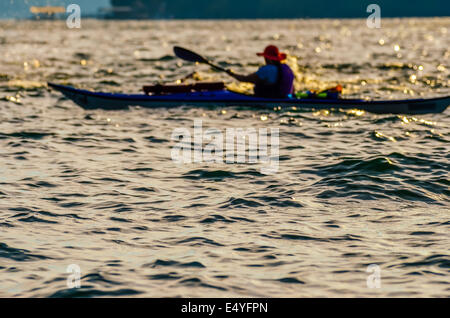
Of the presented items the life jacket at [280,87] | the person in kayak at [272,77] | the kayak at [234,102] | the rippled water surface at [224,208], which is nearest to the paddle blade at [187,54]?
the kayak at [234,102]

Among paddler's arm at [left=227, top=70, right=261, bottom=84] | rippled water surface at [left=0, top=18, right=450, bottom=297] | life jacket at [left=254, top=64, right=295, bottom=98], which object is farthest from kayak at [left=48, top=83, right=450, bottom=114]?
paddler's arm at [left=227, top=70, right=261, bottom=84]

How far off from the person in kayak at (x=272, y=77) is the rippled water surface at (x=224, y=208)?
0.45 meters

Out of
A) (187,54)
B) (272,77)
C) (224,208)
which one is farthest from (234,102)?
(224,208)

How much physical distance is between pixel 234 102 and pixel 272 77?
1058 millimetres

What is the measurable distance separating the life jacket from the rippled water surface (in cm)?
40

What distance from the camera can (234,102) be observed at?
14.8m

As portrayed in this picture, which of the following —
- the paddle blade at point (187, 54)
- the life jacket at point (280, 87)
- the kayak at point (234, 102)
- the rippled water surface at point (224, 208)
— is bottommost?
the rippled water surface at point (224, 208)

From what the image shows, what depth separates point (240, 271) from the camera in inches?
233

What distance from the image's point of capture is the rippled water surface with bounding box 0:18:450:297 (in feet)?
19.0

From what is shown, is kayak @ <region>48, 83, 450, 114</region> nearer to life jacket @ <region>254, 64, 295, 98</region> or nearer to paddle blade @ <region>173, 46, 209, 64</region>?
life jacket @ <region>254, 64, 295, 98</region>

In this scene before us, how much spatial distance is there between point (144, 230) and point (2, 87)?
14237 mm

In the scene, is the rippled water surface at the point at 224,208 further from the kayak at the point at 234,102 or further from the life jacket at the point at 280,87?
the life jacket at the point at 280,87

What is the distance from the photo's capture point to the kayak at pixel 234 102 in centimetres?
1409
